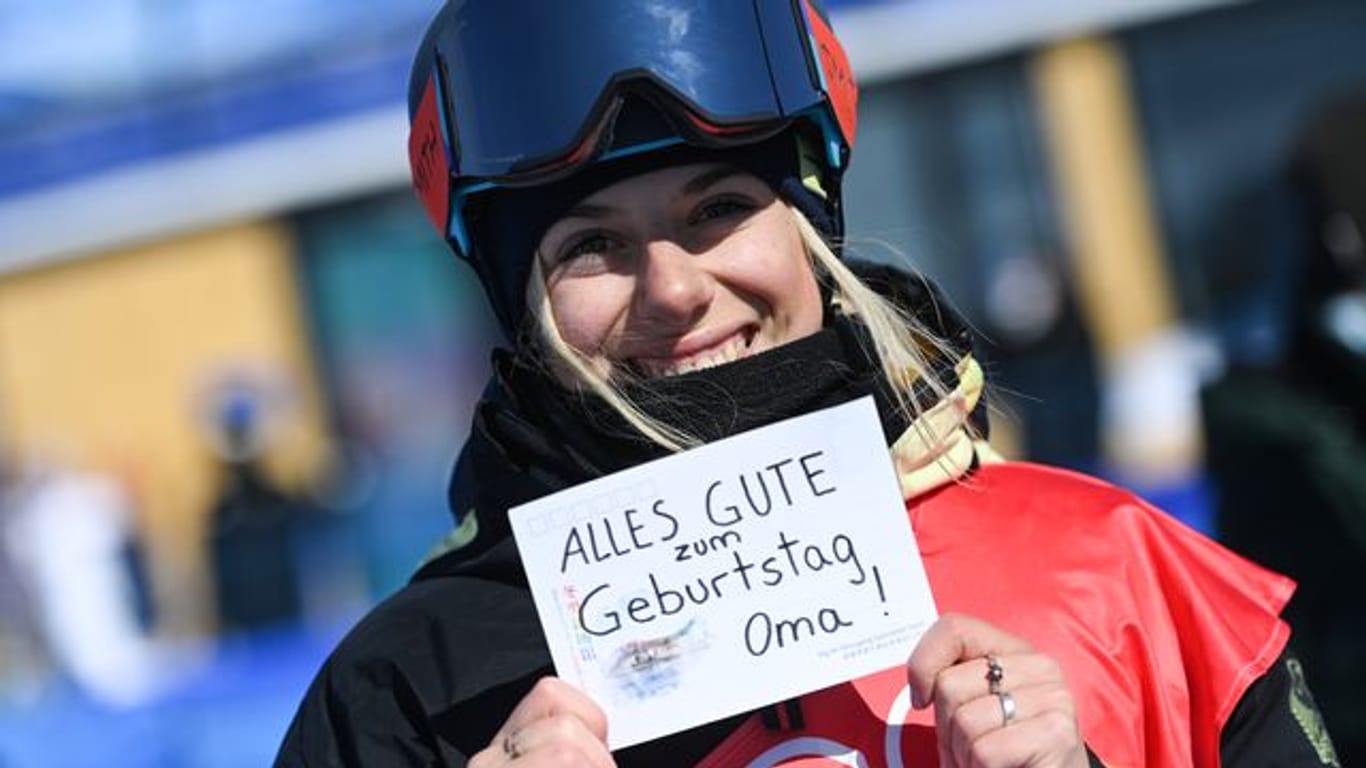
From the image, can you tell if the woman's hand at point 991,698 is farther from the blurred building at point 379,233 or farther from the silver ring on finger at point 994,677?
the blurred building at point 379,233

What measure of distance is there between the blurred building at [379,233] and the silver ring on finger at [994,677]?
318 inches

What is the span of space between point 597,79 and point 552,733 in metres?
0.64

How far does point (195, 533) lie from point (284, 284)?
211 cm

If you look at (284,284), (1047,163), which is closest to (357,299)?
(284,284)

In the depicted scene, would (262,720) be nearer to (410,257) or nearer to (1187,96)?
(410,257)


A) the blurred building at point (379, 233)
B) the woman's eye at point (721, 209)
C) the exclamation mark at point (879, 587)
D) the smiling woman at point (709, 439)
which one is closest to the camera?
the exclamation mark at point (879, 587)

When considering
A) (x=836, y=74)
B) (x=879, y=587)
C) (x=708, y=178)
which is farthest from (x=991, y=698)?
(x=836, y=74)

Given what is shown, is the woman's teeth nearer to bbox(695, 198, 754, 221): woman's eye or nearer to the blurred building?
bbox(695, 198, 754, 221): woman's eye

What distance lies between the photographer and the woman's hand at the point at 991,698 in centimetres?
180

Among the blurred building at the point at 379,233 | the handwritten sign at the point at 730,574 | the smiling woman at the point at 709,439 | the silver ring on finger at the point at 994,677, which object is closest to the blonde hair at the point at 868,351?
the smiling woman at the point at 709,439

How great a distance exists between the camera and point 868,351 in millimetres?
2119

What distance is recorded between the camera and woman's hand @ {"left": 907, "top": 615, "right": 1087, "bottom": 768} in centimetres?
180

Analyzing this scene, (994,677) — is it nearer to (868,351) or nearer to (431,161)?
(868,351)

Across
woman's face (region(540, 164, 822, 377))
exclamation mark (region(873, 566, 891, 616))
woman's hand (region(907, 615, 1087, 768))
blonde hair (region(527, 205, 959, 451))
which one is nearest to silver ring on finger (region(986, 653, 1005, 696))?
woman's hand (region(907, 615, 1087, 768))
